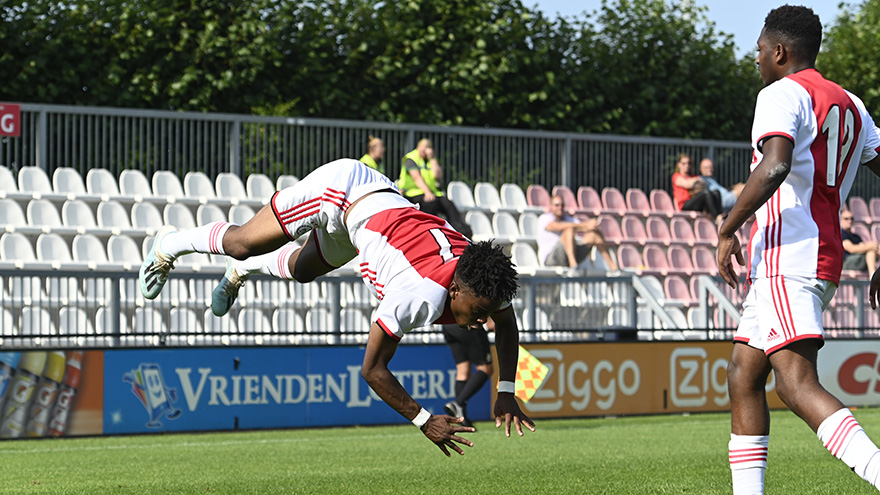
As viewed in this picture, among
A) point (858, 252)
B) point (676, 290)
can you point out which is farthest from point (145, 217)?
point (858, 252)

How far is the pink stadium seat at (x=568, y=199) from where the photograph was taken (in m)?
18.8

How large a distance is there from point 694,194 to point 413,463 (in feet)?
38.7

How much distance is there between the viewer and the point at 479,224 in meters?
17.7

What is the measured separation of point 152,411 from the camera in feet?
39.6

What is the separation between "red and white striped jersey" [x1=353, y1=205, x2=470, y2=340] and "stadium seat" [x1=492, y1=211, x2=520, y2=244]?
1151cm

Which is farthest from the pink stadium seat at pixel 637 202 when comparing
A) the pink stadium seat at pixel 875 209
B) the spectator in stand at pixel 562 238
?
the pink stadium seat at pixel 875 209

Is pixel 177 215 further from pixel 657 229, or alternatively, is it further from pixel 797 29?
pixel 797 29

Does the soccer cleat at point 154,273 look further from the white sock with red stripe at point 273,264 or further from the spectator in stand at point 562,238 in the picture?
the spectator in stand at point 562,238

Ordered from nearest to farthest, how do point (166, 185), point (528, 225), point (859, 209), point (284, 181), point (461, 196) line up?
1. point (166, 185)
2. point (284, 181)
3. point (461, 196)
4. point (528, 225)
5. point (859, 209)

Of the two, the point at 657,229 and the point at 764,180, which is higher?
the point at 764,180

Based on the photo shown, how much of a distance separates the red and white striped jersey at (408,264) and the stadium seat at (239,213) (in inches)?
405

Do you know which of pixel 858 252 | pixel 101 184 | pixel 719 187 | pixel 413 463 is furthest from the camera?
pixel 719 187

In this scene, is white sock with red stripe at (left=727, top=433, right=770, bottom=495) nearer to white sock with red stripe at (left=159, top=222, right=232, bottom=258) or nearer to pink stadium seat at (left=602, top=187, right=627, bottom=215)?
white sock with red stripe at (left=159, top=222, right=232, bottom=258)

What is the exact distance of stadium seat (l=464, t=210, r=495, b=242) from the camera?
17594mm
